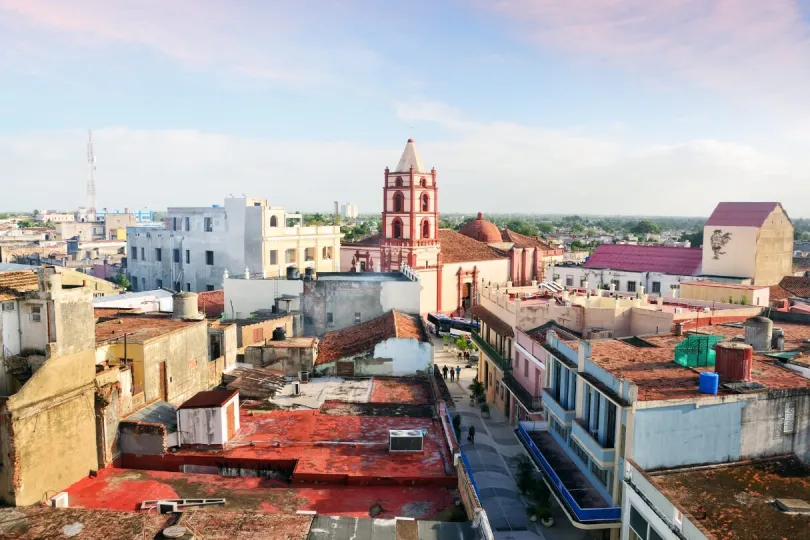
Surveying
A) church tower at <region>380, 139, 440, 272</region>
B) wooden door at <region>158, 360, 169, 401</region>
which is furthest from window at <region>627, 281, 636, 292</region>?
wooden door at <region>158, 360, 169, 401</region>

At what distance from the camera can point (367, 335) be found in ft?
96.4

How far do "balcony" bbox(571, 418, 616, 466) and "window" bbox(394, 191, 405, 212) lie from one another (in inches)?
1491

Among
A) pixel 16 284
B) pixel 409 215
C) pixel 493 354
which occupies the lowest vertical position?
pixel 493 354

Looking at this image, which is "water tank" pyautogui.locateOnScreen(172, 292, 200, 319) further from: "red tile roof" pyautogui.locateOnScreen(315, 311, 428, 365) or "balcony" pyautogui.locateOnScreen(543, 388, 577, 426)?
"balcony" pyautogui.locateOnScreen(543, 388, 577, 426)

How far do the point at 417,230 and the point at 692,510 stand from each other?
42490 mm

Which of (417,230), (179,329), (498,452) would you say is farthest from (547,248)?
(179,329)

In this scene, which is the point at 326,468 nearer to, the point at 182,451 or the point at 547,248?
the point at 182,451

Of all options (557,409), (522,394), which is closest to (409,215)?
(522,394)

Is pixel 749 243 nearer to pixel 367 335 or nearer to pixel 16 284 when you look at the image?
pixel 367 335

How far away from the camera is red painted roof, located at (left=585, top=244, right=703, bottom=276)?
53.3 meters

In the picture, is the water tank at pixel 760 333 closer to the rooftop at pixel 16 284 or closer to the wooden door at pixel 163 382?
the wooden door at pixel 163 382

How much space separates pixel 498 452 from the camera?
89.2 feet

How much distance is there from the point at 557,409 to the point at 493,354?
11591 mm

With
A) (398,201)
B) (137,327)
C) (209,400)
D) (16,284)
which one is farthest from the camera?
(398,201)
